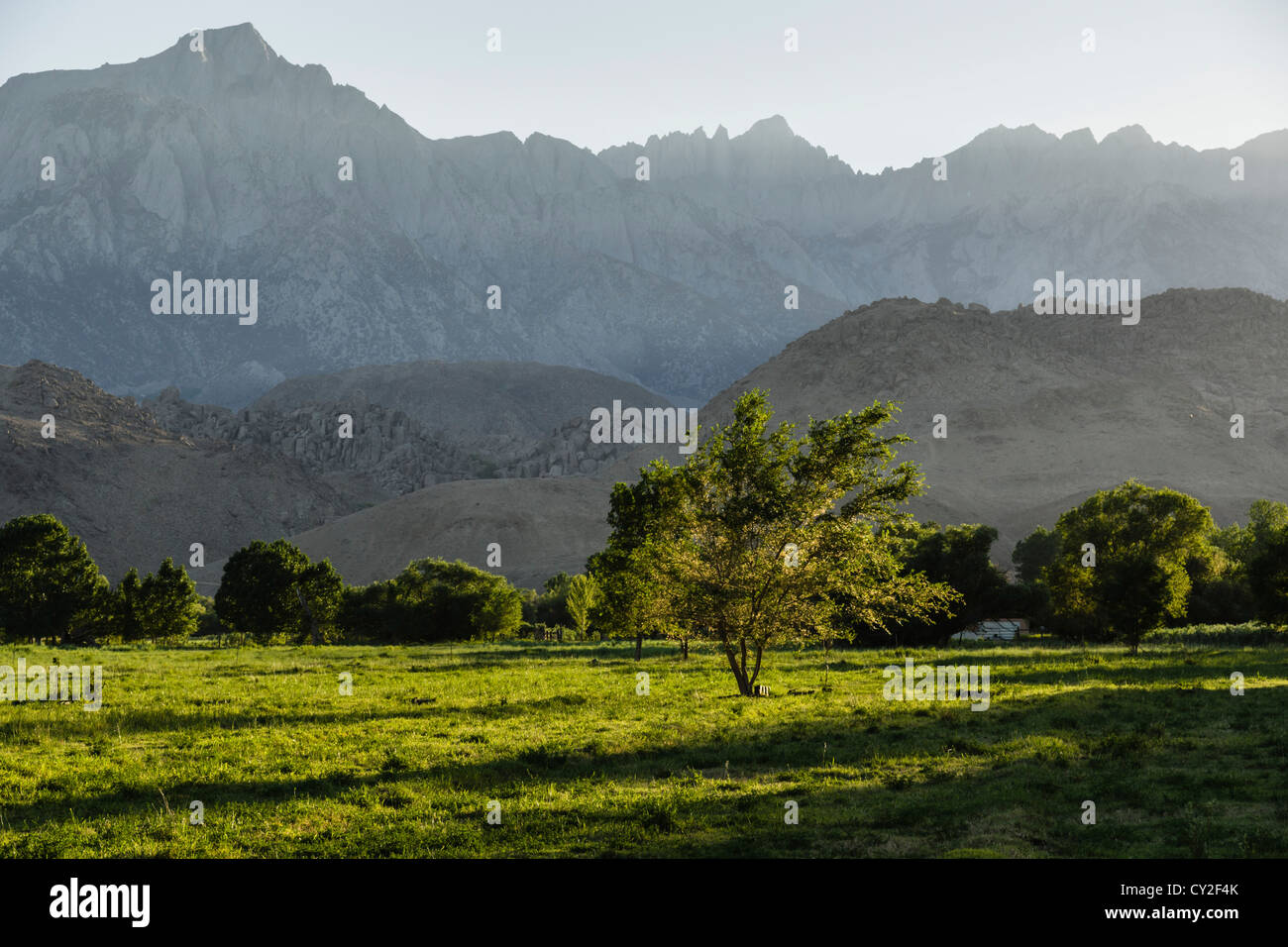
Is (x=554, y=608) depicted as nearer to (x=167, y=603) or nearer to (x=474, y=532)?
(x=167, y=603)

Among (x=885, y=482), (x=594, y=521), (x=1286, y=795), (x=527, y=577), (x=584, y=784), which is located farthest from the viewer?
(x=594, y=521)

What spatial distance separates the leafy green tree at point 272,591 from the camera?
77.9 metres

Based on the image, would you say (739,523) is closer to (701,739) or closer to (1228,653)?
(701,739)

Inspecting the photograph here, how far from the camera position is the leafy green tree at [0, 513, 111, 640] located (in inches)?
2894

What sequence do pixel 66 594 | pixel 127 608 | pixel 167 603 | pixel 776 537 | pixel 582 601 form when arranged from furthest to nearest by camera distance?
1. pixel 582 601
2. pixel 127 608
3. pixel 167 603
4. pixel 66 594
5. pixel 776 537

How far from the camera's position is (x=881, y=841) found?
45.3 feet

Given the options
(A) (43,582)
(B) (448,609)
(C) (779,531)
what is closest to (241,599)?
(A) (43,582)

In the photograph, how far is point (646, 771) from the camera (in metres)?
19.5

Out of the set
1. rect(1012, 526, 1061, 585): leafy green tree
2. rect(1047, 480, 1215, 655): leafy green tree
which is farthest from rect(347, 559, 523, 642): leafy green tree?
rect(1012, 526, 1061, 585): leafy green tree

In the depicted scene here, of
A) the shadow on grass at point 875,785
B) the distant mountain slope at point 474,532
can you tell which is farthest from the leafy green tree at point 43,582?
the distant mountain slope at point 474,532

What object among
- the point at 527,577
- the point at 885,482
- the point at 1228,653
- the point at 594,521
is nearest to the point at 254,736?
the point at 885,482

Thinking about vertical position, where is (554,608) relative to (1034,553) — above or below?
below

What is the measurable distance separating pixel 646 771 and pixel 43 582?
7251 centimetres
